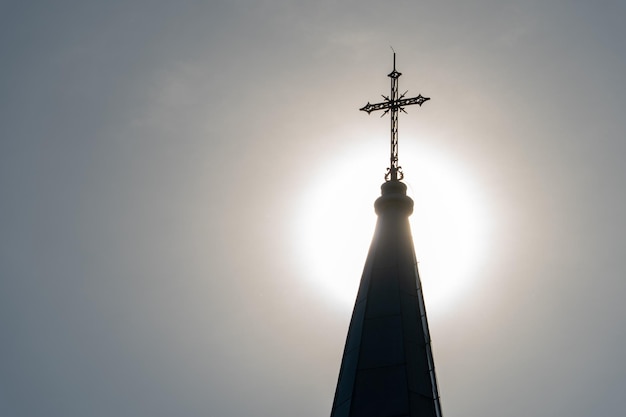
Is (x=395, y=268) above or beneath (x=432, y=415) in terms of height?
above

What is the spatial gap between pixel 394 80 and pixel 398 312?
26.5ft

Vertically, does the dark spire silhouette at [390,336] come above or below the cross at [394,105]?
below

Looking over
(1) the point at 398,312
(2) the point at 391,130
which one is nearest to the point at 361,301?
(1) the point at 398,312

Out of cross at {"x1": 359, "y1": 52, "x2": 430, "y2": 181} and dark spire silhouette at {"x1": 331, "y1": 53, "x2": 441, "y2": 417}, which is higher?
cross at {"x1": 359, "y1": 52, "x2": 430, "y2": 181}

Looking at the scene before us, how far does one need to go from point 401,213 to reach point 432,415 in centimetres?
588

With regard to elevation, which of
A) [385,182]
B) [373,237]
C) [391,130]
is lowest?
[373,237]

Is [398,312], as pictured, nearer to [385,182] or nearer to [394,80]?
[385,182]

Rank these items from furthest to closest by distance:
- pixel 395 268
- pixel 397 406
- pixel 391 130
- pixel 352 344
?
pixel 391 130 → pixel 395 268 → pixel 352 344 → pixel 397 406

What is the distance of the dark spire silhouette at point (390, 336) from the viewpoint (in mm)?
16047

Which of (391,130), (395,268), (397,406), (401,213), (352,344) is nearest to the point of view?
(397,406)

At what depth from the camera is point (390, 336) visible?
57.0ft

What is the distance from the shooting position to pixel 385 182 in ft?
69.6

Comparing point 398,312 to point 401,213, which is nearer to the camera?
point 398,312

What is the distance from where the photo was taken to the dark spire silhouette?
16.0 metres
